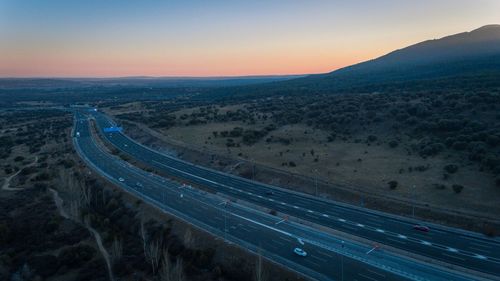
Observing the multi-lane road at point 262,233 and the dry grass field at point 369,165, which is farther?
the dry grass field at point 369,165

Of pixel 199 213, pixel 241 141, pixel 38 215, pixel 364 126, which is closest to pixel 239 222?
pixel 199 213

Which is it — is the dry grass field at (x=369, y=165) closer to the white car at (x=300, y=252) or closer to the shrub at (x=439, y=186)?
the shrub at (x=439, y=186)

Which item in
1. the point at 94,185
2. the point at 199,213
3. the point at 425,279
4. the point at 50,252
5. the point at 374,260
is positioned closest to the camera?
the point at 425,279

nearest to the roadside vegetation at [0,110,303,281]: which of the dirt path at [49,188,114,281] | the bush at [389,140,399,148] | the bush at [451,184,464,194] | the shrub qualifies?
the dirt path at [49,188,114,281]

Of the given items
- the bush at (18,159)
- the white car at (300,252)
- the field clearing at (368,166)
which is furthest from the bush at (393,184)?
the bush at (18,159)

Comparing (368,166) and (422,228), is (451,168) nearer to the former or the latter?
(368,166)

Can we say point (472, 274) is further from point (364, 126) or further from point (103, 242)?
point (364, 126)
